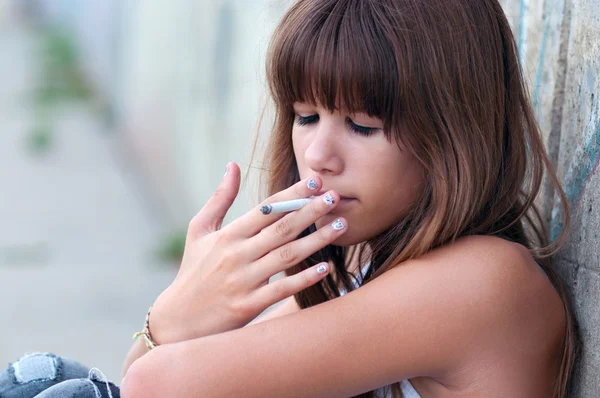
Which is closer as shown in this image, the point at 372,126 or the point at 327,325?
the point at 327,325

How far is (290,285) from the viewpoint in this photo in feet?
4.99

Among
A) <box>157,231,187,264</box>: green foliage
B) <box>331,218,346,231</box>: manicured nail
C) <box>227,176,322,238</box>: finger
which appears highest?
<box>227,176,322,238</box>: finger

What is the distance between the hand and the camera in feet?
5.05

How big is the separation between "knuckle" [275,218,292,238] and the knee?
62 cm

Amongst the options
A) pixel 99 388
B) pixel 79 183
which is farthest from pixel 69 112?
pixel 99 388

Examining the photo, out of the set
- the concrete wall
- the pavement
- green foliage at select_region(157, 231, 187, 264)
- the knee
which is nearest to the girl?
the knee

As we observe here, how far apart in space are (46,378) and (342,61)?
0.94 m

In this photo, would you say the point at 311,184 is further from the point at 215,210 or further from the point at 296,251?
the point at 215,210

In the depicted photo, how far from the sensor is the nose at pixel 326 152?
155 cm

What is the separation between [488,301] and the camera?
142 cm

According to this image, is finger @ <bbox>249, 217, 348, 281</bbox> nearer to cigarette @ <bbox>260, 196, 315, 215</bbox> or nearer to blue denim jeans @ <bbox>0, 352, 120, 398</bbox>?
cigarette @ <bbox>260, 196, 315, 215</bbox>

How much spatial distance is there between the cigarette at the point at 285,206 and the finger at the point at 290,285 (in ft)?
0.39

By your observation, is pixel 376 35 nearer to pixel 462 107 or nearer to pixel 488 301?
pixel 462 107

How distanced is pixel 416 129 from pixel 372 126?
0.08m
